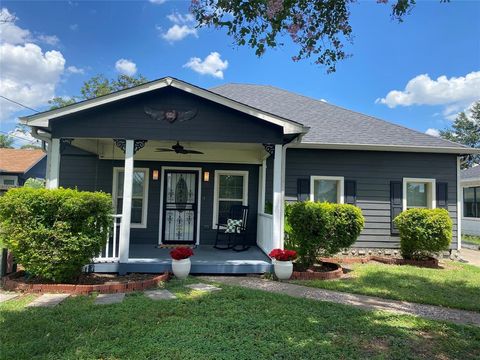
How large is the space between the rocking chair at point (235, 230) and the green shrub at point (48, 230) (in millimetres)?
3502

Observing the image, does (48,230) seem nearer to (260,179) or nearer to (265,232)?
(265,232)

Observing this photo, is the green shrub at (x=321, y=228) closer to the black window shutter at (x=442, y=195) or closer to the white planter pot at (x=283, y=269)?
the white planter pot at (x=283, y=269)

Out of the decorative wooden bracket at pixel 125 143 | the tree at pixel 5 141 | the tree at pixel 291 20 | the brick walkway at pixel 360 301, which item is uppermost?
the tree at pixel 5 141

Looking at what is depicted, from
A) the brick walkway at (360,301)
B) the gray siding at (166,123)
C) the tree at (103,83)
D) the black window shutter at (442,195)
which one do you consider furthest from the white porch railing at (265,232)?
the tree at (103,83)

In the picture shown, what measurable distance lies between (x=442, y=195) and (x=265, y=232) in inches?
196

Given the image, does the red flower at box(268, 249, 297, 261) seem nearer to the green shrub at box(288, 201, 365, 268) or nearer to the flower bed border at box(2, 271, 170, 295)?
the green shrub at box(288, 201, 365, 268)

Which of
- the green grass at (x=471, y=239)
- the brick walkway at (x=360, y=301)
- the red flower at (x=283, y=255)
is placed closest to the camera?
the brick walkway at (x=360, y=301)

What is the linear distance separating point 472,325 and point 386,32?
5.74 meters

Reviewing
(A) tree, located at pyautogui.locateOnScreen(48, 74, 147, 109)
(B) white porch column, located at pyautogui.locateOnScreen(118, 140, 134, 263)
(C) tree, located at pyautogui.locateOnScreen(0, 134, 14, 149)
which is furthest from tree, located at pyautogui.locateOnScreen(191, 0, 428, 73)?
(C) tree, located at pyautogui.locateOnScreen(0, 134, 14, 149)

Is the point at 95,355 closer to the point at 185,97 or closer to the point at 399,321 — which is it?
the point at 399,321

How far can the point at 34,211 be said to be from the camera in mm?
4863

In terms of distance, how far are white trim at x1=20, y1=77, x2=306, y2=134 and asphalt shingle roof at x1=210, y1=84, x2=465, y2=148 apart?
237cm

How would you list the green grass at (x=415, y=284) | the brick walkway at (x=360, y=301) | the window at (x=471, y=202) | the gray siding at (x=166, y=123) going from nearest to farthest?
1. the brick walkway at (x=360, y=301)
2. the green grass at (x=415, y=284)
3. the gray siding at (x=166, y=123)
4. the window at (x=471, y=202)

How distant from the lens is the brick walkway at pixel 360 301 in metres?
4.23
